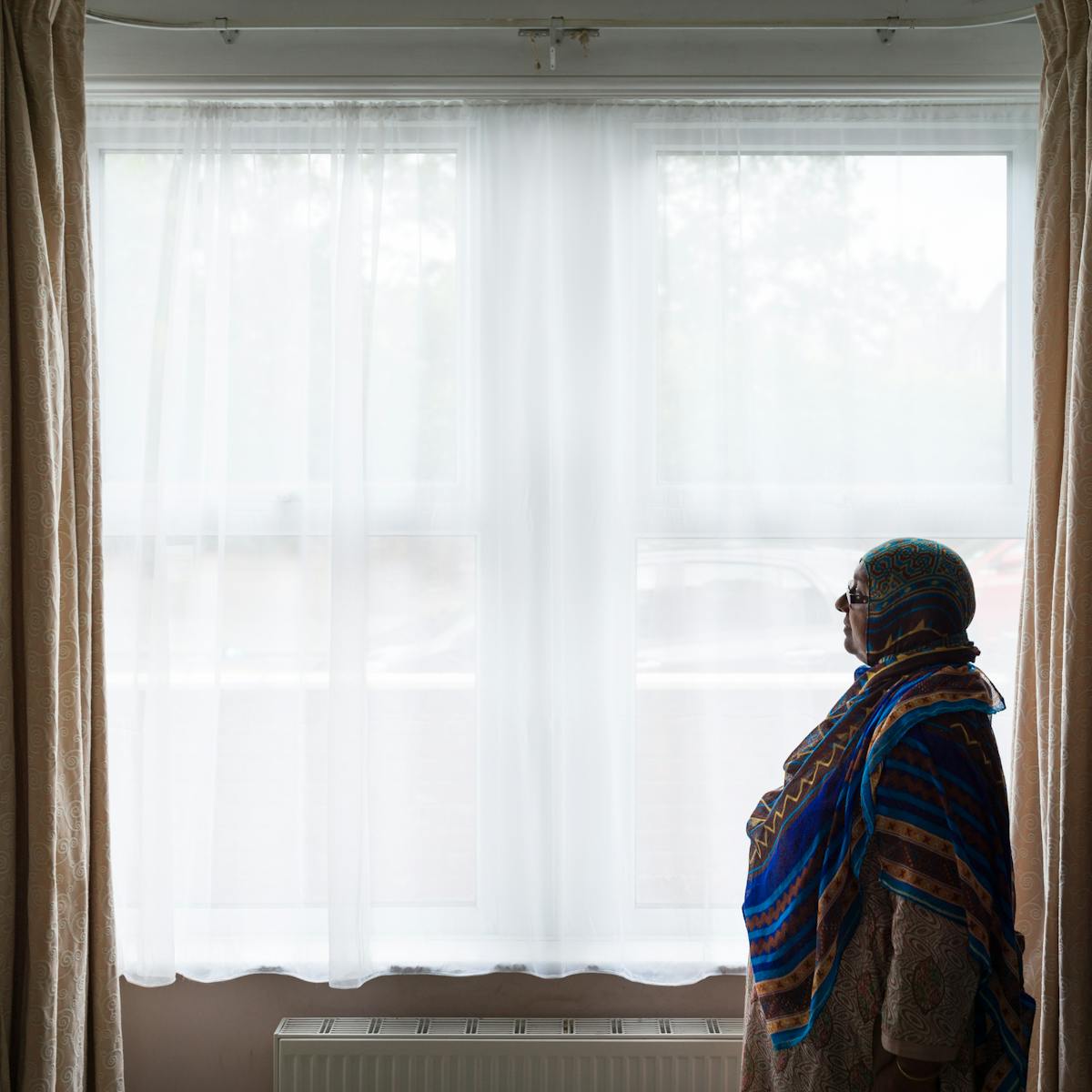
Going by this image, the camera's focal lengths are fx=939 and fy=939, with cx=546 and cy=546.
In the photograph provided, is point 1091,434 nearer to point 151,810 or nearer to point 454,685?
point 454,685

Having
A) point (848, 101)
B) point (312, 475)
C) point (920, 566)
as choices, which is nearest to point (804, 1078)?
point (920, 566)

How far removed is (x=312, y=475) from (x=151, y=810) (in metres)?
0.78

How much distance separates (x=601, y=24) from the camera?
75.2 inches

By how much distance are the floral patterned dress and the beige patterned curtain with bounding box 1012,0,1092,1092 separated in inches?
19.3

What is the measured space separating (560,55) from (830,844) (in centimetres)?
165

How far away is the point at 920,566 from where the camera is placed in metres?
1.38

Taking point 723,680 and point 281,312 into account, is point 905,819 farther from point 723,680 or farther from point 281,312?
point 281,312

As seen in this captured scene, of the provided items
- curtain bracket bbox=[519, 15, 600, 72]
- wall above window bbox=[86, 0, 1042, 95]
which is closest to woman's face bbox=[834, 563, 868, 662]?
wall above window bbox=[86, 0, 1042, 95]

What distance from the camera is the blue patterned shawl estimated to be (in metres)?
1.26

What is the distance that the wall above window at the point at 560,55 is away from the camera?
196 cm

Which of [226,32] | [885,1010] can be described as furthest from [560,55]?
[885,1010]

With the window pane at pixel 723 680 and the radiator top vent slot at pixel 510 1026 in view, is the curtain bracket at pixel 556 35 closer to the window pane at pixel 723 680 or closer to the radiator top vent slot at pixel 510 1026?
the window pane at pixel 723 680

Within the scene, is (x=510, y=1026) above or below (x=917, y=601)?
below

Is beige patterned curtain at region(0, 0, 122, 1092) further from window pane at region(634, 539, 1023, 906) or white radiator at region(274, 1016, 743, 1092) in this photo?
window pane at region(634, 539, 1023, 906)
